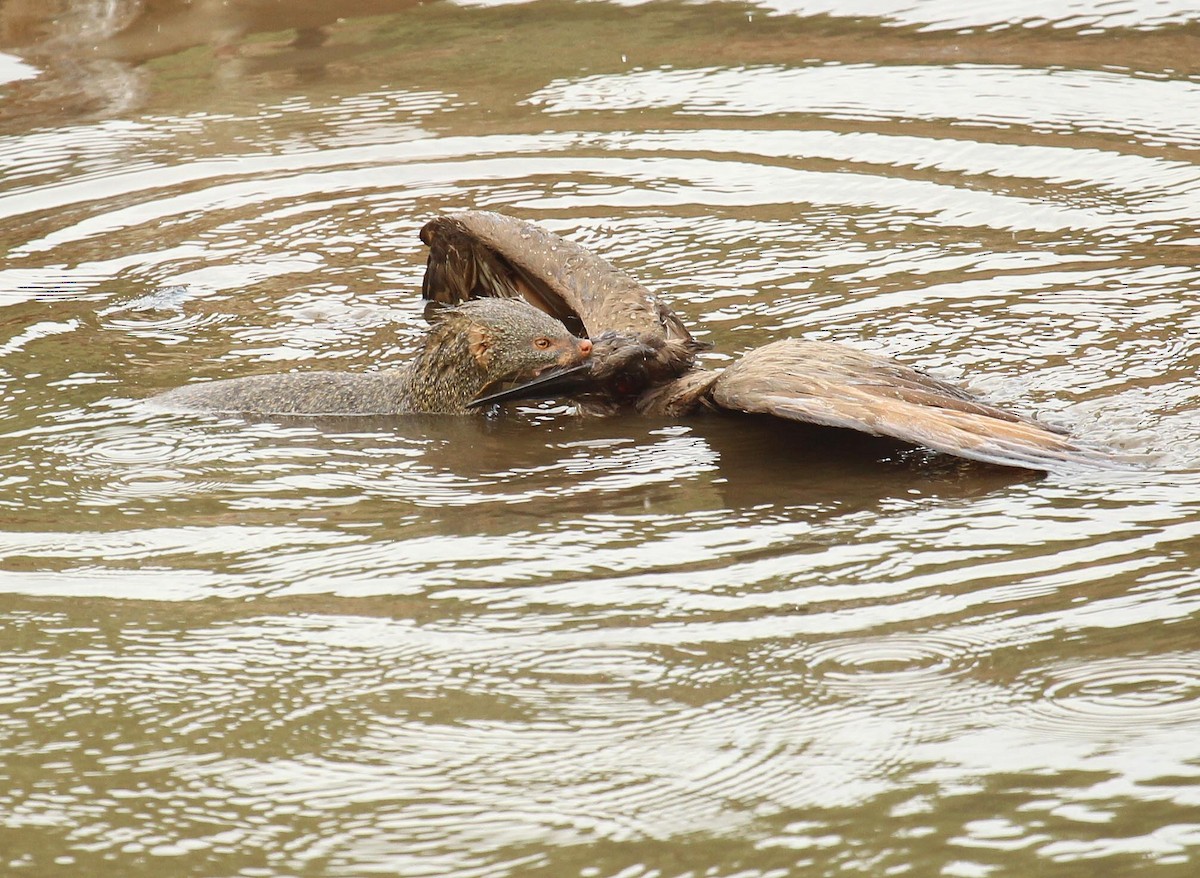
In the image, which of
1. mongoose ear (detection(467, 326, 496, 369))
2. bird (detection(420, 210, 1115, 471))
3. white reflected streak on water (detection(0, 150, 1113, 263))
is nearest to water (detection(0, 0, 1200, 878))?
white reflected streak on water (detection(0, 150, 1113, 263))

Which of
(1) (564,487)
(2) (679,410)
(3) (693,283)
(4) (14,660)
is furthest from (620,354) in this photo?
(4) (14,660)

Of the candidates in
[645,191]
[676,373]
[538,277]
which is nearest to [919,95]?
[645,191]

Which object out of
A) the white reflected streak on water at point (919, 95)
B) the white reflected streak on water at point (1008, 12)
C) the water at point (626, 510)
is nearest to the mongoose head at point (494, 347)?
the water at point (626, 510)

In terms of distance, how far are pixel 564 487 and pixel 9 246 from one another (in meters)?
4.11

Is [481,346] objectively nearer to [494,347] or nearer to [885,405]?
[494,347]

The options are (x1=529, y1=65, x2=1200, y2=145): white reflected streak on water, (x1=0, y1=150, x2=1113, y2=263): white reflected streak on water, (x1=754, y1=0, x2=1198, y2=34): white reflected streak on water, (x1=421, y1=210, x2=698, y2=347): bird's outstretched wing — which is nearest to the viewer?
(x1=421, y1=210, x2=698, y2=347): bird's outstretched wing

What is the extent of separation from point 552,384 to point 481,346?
375mm

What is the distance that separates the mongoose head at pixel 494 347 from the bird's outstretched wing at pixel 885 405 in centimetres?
78

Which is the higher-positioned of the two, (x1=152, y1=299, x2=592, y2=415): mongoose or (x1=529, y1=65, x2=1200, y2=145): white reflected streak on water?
(x1=529, y1=65, x2=1200, y2=145): white reflected streak on water

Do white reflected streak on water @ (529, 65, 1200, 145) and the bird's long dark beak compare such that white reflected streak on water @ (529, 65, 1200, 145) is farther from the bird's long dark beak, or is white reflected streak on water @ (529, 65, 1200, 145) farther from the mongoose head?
the bird's long dark beak

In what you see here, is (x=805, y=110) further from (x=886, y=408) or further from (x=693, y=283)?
(x=886, y=408)

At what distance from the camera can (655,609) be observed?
3.81 metres

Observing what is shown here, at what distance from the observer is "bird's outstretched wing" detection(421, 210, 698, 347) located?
5582 mm

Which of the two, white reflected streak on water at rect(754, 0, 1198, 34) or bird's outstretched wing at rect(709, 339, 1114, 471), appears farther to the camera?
white reflected streak on water at rect(754, 0, 1198, 34)
